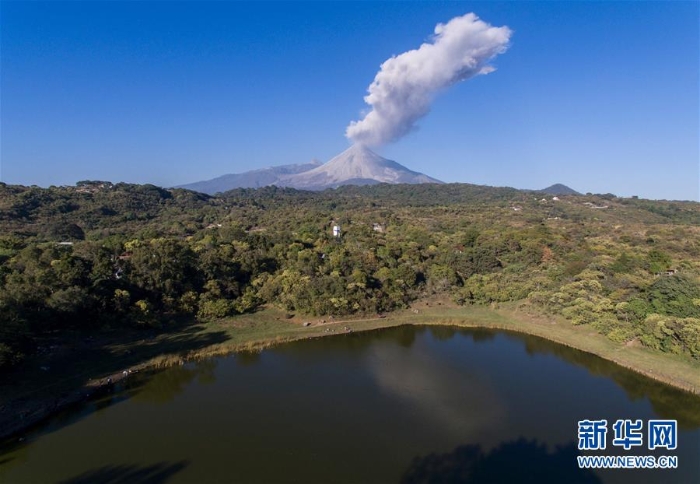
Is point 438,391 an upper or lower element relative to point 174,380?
lower

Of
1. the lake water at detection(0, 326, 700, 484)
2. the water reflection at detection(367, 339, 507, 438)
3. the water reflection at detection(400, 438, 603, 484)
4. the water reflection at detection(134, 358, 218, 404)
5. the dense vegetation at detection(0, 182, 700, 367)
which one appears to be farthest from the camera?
the dense vegetation at detection(0, 182, 700, 367)

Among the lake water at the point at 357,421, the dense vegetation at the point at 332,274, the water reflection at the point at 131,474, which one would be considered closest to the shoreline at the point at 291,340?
the lake water at the point at 357,421

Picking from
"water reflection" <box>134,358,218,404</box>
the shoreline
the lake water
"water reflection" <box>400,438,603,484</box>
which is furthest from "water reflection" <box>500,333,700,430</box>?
"water reflection" <box>134,358,218,404</box>

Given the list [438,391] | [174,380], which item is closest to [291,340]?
[174,380]

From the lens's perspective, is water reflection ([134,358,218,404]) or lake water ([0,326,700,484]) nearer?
lake water ([0,326,700,484])

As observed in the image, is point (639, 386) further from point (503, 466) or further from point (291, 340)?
point (291, 340)

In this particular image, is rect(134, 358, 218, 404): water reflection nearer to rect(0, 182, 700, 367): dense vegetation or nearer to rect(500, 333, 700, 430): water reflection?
rect(0, 182, 700, 367): dense vegetation

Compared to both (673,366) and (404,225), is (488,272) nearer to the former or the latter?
(673,366)
